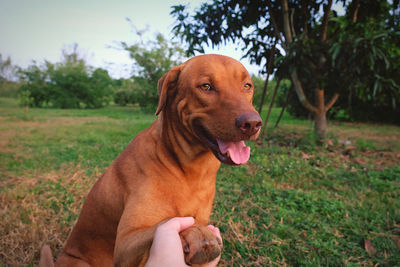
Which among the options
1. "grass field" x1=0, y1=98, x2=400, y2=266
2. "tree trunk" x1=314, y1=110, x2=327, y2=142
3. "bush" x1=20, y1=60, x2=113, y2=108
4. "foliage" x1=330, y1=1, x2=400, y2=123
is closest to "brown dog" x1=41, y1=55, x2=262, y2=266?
"grass field" x1=0, y1=98, x2=400, y2=266

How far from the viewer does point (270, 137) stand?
22.9ft

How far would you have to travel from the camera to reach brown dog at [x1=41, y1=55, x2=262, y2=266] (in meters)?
1.41

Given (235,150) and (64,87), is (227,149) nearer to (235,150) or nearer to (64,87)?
(235,150)

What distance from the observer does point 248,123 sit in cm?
136

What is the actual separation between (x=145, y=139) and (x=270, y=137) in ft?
19.1

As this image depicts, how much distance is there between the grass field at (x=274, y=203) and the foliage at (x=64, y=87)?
1952 cm

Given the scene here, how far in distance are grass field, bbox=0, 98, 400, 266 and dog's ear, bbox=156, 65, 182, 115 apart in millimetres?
1649

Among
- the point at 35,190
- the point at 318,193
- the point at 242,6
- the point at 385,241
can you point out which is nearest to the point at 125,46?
the point at 242,6


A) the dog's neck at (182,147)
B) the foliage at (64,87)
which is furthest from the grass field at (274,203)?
the foliage at (64,87)

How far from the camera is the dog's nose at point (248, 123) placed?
1353 mm

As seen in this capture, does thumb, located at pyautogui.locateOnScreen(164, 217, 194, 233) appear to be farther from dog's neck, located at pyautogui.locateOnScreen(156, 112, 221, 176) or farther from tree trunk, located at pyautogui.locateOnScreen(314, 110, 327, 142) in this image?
tree trunk, located at pyautogui.locateOnScreen(314, 110, 327, 142)

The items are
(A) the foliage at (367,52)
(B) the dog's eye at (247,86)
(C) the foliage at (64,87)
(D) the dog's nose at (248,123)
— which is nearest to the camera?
(D) the dog's nose at (248,123)

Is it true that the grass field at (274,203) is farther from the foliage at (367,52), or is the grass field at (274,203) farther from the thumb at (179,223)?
the foliage at (367,52)

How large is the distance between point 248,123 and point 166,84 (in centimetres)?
69
